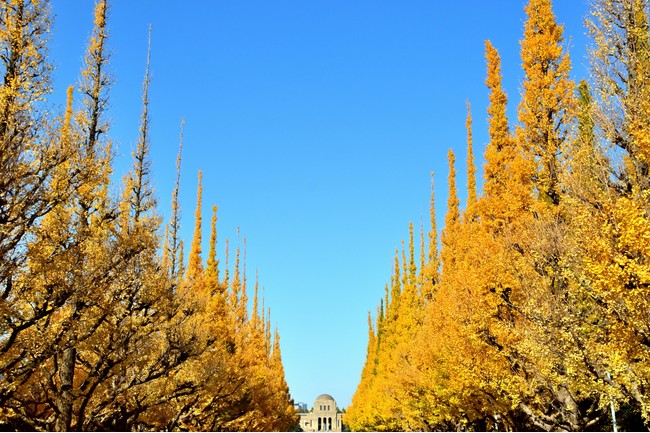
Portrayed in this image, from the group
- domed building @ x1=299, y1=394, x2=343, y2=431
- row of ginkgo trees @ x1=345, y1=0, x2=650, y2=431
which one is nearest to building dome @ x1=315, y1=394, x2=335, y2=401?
domed building @ x1=299, y1=394, x2=343, y2=431

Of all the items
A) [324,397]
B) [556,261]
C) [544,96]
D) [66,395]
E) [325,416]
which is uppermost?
[544,96]

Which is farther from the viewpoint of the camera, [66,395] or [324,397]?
[324,397]

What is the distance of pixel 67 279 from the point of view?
10.5 m

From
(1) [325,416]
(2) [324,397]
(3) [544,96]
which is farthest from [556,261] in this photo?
(2) [324,397]

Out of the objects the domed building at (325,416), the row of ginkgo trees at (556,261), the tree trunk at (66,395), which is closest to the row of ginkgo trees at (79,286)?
the tree trunk at (66,395)

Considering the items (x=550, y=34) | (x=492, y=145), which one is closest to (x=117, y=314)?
(x=492, y=145)

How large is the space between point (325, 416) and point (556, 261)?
103451 mm

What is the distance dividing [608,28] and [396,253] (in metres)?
44.2

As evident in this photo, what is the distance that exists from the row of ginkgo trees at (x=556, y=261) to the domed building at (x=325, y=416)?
89.1 m

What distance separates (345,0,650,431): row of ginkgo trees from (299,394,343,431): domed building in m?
89.1

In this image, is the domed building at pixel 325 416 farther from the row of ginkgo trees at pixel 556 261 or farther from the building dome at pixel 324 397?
the row of ginkgo trees at pixel 556 261

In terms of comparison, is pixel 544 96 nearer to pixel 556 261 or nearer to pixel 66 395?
pixel 556 261

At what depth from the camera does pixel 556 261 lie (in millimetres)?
14305

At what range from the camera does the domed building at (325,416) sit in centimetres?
11006
